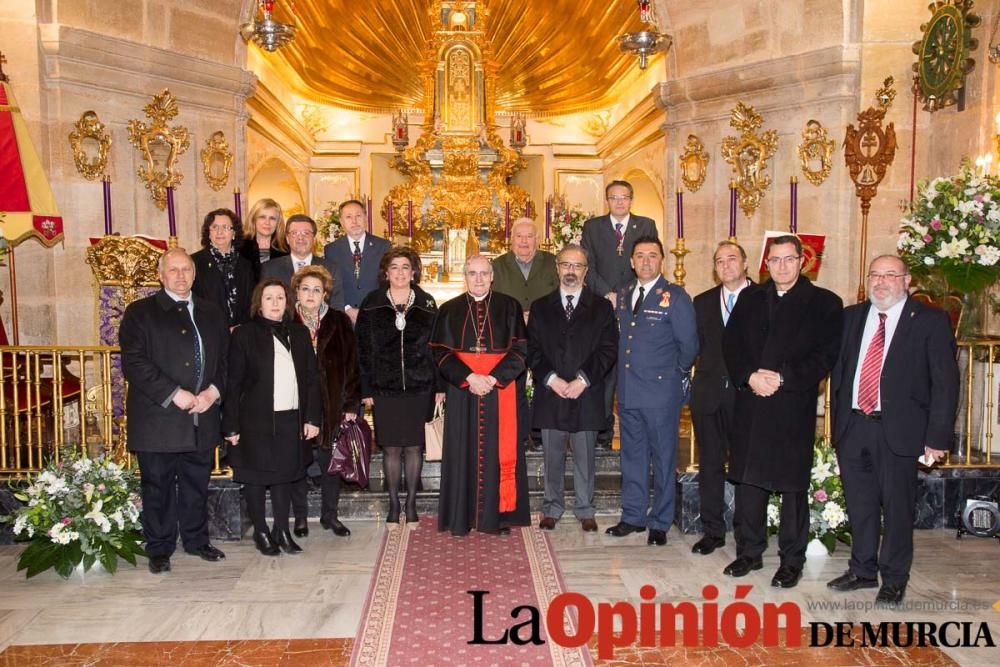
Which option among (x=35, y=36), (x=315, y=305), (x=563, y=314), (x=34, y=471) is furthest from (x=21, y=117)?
(x=563, y=314)

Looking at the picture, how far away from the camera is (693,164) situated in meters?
9.37

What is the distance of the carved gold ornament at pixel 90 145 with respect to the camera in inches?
300

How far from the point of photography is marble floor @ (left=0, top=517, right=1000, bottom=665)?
4105mm

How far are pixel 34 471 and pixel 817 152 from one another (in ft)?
22.9

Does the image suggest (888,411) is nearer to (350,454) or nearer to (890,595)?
(890,595)

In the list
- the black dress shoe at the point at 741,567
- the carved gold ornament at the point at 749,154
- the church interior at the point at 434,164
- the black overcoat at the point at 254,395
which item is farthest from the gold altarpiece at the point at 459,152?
the black dress shoe at the point at 741,567

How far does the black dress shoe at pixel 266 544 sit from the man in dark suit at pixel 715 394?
98.0 inches

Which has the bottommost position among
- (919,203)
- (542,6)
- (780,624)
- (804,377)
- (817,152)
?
(780,624)

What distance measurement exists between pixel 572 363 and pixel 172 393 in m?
2.34

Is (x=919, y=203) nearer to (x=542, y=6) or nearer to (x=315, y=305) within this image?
(x=315, y=305)

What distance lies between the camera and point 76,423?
22.2 ft

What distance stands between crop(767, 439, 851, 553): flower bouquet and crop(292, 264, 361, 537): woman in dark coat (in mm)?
2650

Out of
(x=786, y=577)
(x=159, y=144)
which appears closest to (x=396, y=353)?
(x=786, y=577)

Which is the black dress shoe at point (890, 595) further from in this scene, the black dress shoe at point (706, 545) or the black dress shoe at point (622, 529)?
the black dress shoe at point (622, 529)
